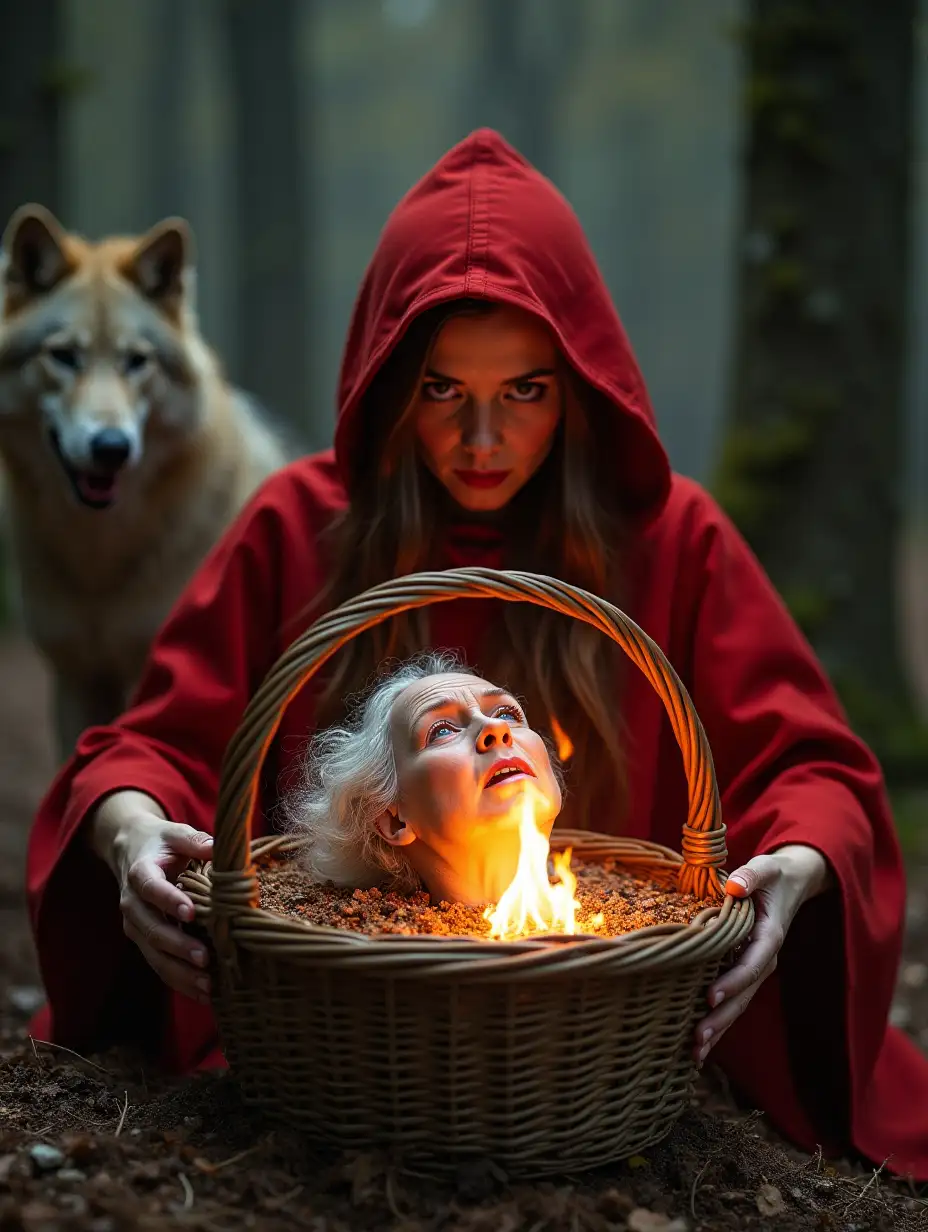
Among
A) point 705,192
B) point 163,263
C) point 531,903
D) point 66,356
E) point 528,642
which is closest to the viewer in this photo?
point 531,903

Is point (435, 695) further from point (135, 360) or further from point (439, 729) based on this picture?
point (135, 360)

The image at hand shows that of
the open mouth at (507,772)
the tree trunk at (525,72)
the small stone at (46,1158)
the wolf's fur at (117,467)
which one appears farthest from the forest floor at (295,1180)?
the tree trunk at (525,72)

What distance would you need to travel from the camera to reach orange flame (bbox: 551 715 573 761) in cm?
263

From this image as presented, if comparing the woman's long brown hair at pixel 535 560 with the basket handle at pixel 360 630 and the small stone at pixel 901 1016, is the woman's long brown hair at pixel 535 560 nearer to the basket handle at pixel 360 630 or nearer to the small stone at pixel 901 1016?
the basket handle at pixel 360 630

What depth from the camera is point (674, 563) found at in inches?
115

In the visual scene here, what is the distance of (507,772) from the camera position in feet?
7.38

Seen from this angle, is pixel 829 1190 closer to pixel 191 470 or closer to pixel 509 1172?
pixel 509 1172

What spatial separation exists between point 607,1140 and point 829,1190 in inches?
21.2

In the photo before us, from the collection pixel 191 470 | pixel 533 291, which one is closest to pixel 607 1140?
pixel 533 291

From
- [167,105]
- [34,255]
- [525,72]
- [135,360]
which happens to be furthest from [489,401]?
[525,72]

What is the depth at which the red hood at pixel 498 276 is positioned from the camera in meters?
2.61

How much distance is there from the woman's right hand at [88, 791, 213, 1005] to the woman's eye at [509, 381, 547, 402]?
1072 mm

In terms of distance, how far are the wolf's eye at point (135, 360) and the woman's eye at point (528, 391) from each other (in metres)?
1.89

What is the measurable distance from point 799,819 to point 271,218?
10.3 m
